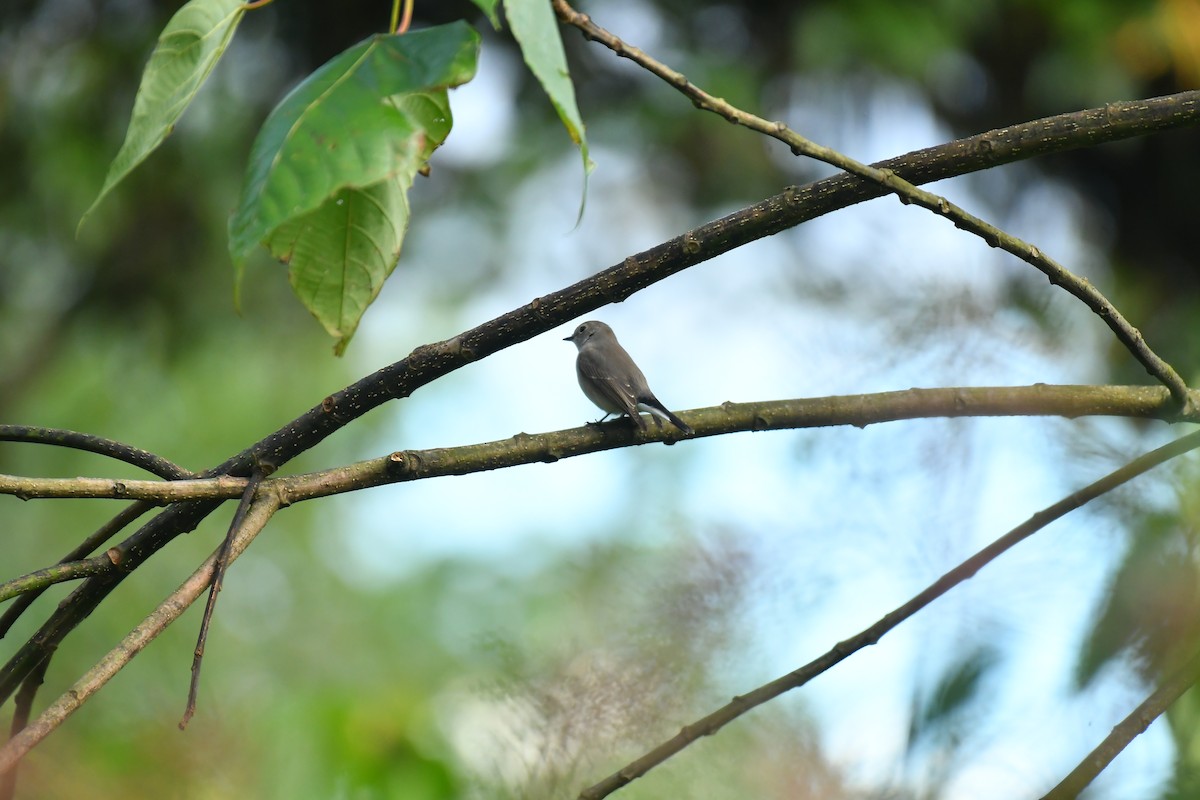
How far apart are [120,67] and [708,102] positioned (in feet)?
14.4

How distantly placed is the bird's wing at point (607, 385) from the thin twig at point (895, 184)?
4.41ft

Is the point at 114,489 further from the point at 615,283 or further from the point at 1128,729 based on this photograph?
the point at 1128,729

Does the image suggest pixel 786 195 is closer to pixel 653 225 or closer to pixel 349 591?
pixel 653 225

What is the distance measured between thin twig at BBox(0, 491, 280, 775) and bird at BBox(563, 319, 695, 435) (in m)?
1.39

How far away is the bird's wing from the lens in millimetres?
2852

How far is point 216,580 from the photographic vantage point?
115 cm

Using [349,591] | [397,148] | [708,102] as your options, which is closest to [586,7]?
[708,102]

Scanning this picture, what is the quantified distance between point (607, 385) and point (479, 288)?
354cm

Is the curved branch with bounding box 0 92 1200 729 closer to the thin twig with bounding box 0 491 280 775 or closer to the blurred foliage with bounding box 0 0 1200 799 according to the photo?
the thin twig with bounding box 0 491 280 775

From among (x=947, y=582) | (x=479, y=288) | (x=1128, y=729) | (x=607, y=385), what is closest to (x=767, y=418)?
(x=947, y=582)

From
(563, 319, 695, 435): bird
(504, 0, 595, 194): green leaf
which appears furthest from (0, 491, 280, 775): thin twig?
(563, 319, 695, 435): bird

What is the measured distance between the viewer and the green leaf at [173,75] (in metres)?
0.82

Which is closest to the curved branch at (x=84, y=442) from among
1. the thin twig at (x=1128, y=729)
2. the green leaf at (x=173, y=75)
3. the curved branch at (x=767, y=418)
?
the curved branch at (x=767, y=418)

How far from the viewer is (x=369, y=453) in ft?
36.3
